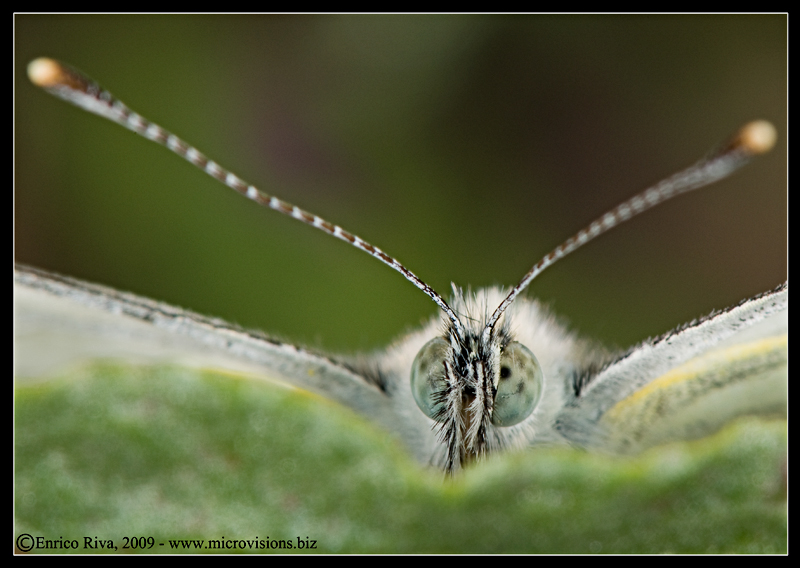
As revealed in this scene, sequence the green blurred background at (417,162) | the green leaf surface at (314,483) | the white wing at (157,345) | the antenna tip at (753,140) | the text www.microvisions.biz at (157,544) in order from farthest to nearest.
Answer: the green blurred background at (417,162) → the antenna tip at (753,140) → the white wing at (157,345) → the text www.microvisions.biz at (157,544) → the green leaf surface at (314,483)

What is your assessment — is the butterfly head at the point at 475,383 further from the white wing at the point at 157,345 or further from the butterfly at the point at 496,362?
the white wing at the point at 157,345

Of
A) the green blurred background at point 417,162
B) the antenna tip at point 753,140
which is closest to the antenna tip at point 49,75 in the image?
the green blurred background at point 417,162

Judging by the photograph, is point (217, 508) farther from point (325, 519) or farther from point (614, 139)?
point (614, 139)

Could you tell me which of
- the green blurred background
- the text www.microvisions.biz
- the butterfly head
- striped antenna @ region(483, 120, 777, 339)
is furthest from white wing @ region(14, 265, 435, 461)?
the green blurred background

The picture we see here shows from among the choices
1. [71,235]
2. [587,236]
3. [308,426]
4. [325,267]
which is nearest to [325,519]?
[308,426]

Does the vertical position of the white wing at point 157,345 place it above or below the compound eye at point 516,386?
above

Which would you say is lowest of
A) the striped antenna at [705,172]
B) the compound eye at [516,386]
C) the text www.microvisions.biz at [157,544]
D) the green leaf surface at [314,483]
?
the text www.microvisions.biz at [157,544]
